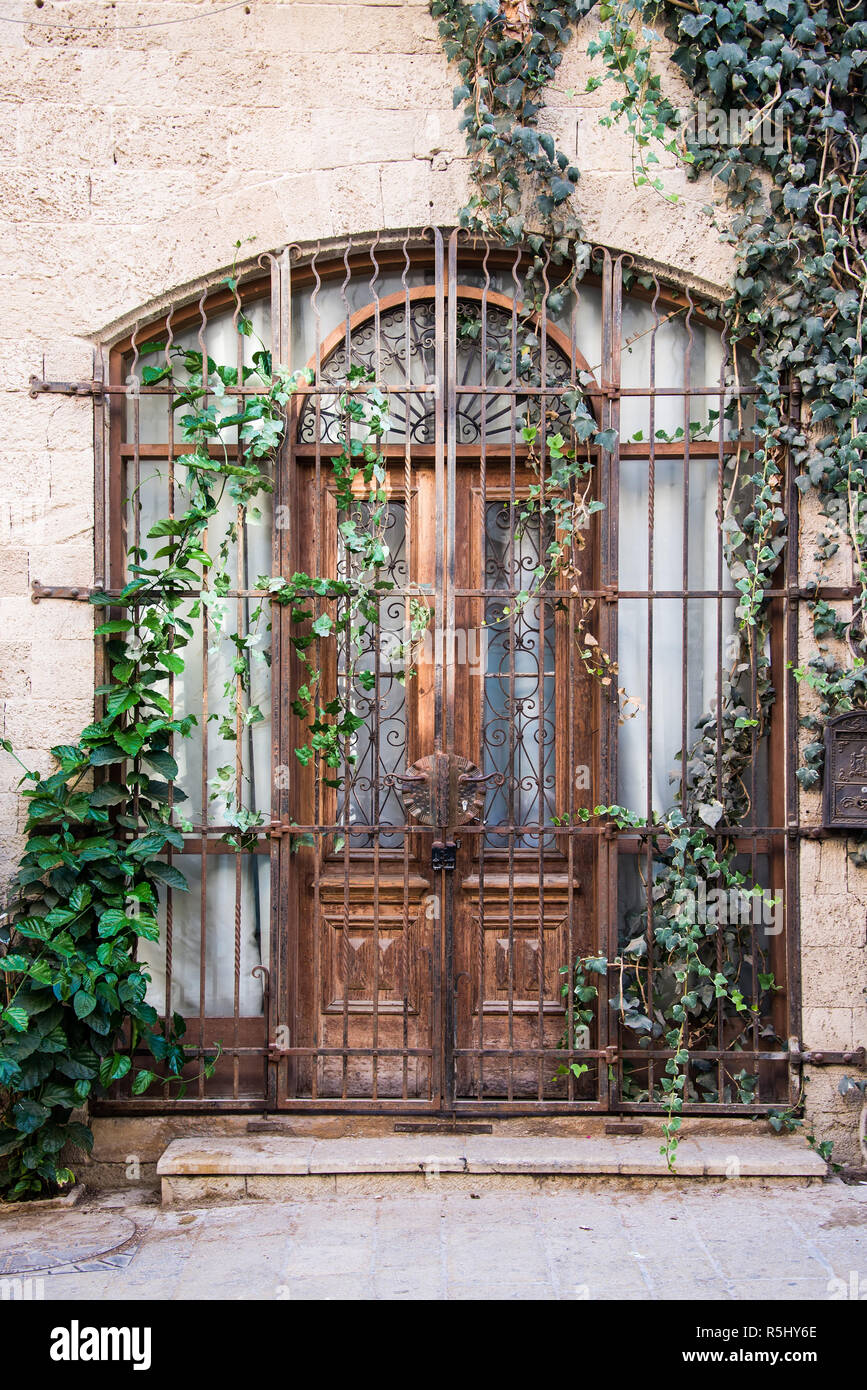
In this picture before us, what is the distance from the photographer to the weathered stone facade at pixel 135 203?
4.22m

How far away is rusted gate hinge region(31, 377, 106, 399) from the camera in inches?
166

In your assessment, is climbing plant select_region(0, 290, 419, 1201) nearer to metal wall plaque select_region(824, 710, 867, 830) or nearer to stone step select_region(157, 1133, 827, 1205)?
stone step select_region(157, 1133, 827, 1205)

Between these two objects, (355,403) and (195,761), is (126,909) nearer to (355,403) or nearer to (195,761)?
(195,761)

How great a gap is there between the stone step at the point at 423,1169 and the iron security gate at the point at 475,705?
0.22m

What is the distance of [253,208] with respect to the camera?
4.23 metres

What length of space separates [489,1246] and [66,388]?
3.37m

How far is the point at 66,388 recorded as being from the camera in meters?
4.23

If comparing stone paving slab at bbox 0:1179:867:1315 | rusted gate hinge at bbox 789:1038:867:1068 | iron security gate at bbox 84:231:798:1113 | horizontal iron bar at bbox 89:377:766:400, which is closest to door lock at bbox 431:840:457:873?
iron security gate at bbox 84:231:798:1113

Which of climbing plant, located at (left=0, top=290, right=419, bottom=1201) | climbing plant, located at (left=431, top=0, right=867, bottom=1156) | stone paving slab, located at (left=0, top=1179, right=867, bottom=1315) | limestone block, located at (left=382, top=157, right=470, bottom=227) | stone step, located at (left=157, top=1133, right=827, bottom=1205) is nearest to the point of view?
stone paving slab, located at (left=0, top=1179, right=867, bottom=1315)

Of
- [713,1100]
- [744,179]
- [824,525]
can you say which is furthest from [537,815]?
[744,179]

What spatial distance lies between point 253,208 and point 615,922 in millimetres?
3039

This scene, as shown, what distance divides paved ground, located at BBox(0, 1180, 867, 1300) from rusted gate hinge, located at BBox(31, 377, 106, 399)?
2964mm

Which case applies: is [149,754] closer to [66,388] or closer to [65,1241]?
[66,388]

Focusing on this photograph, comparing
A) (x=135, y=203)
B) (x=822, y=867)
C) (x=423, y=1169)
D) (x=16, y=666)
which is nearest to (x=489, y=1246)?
(x=423, y=1169)
